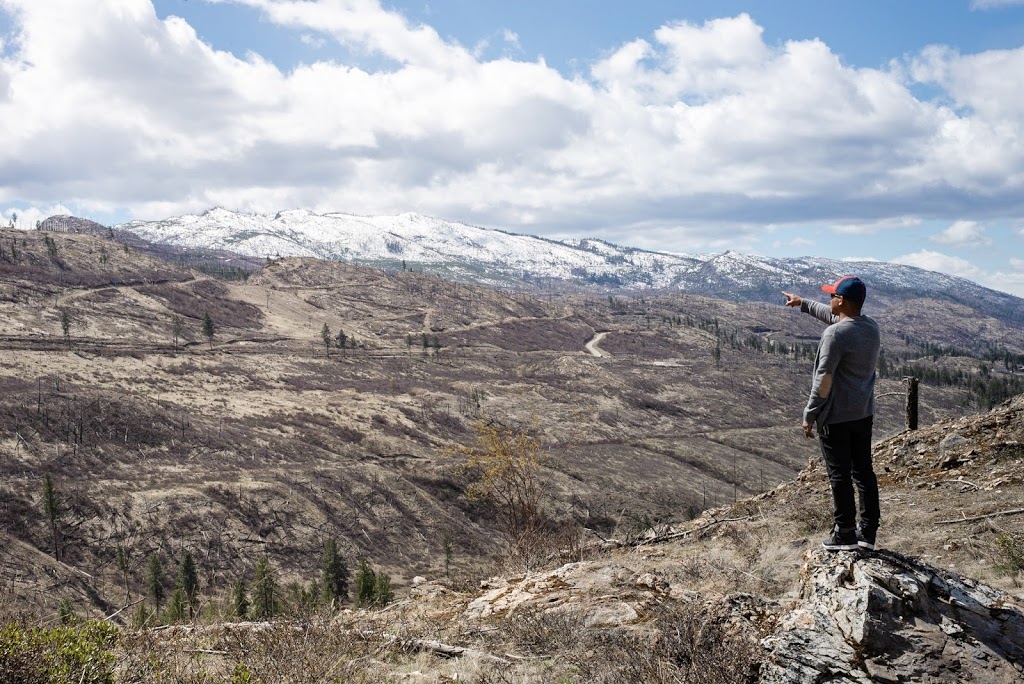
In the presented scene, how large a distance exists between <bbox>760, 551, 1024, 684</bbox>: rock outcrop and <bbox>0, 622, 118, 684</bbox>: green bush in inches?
219

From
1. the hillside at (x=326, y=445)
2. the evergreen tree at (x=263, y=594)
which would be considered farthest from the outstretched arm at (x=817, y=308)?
the evergreen tree at (x=263, y=594)

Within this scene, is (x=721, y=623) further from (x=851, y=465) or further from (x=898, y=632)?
(x=851, y=465)

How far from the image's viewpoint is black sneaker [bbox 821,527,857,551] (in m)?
5.60

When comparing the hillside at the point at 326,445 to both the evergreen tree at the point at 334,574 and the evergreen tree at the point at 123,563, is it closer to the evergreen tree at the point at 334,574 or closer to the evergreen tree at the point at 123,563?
the evergreen tree at the point at 123,563

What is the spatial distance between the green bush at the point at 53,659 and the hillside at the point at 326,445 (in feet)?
7.27

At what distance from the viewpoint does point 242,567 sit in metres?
59.5

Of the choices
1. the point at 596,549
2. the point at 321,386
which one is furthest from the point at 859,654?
the point at 321,386

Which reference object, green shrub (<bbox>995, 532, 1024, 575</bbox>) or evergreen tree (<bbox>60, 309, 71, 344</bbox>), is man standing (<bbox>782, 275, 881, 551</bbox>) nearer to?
green shrub (<bbox>995, 532, 1024, 575</bbox>)

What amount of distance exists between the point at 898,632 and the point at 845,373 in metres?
2.37

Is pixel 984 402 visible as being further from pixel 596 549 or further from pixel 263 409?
pixel 596 549

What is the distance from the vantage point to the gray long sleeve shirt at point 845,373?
231 inches

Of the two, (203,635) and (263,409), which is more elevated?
(203,635)

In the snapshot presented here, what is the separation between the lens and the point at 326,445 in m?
85.9

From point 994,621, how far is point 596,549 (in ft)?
26.3
